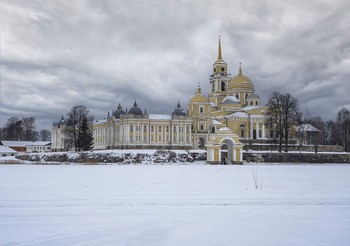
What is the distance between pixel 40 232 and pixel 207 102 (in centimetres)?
7432

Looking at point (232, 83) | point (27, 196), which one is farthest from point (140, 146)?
point (27, 196)

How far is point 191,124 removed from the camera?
81.8m

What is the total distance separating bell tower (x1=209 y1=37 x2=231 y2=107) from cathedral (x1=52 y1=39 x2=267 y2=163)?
308 centimetres

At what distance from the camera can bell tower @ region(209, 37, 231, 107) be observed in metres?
99.9

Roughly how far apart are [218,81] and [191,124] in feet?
75.6

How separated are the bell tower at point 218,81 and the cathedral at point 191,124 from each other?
3.08 metres

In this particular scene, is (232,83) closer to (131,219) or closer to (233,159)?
(233,159)

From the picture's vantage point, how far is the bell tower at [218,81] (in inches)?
3935

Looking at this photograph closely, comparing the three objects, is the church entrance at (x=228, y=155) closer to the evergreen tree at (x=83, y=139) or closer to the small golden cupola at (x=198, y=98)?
the small golden cupola at (x=198, y=98)

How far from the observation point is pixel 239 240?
9.81m

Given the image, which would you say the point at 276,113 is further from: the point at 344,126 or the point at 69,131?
the point at 69,131

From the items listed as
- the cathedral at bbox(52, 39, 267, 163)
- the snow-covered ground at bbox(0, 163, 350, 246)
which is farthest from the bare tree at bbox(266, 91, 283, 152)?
the snow-covered ground at bbox(0, 163, 350, 246)

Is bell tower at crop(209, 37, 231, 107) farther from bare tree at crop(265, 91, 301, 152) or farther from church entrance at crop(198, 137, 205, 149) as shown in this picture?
bare tree at crop(265, 91, 301, 152)

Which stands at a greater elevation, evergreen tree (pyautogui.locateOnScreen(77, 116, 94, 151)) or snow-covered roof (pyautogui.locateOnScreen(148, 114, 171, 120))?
snow-covered roof (pyautogui.locateOnScreen(148, 114, 171, 120))
